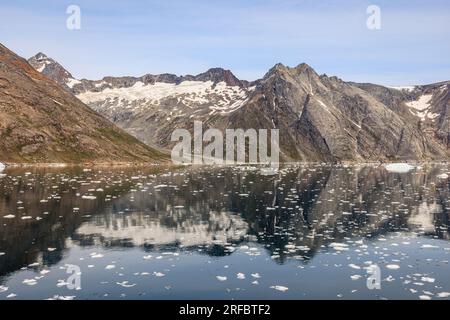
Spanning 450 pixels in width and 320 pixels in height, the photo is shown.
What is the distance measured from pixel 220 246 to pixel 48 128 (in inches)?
5728

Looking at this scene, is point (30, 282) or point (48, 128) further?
point (48, 128)

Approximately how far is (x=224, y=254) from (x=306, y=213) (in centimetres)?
1986

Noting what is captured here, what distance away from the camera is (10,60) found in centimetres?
19225

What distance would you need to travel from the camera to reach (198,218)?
156 ft

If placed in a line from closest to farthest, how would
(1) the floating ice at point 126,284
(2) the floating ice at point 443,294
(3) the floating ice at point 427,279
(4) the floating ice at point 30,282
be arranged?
(2) the floating ice at point 443,294 → (1) the floating ice at point 126,284 → (4) the floating ice at point 30,282 → (3) the floating ice at point 427,279

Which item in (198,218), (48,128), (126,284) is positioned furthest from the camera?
(48,128)

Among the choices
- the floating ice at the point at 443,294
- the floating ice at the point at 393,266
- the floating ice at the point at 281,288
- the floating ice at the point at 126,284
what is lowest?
the floating ice at the point at 393,266

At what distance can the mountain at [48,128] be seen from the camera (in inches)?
5920

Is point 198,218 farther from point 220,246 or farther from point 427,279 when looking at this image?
point 427,279

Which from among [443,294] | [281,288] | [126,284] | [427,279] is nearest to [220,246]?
[281,288]

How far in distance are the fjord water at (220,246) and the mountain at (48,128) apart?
93.4 metres

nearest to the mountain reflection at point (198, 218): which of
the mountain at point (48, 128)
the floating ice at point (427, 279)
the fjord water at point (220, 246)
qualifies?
the fjord water at point (220, 246)

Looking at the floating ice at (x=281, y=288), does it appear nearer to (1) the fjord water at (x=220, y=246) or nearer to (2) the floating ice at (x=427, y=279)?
(1) the fjord water at (x=220, y=246)

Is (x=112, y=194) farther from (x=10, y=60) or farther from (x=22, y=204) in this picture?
(x=10, y=60)
